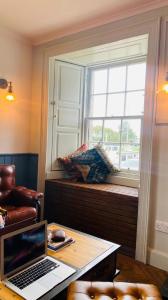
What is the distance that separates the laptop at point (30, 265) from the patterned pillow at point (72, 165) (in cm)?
167

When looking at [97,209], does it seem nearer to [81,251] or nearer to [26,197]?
[26,197]

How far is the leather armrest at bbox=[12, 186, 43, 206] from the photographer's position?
2.74 m

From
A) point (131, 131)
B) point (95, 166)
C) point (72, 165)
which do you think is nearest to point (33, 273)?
point (95, 166)

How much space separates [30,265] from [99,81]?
2.77 m

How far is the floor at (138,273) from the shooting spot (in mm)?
2150

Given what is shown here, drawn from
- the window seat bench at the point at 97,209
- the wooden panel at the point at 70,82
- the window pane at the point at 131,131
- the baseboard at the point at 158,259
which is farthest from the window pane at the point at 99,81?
the baseboard at the point at 158,259

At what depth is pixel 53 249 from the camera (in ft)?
5.86

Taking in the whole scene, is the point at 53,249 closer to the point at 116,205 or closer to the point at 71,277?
the point at 71,277

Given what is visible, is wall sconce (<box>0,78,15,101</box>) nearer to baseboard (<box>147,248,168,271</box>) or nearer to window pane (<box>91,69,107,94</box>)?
window pane (<box>91,69,107,94</box>)

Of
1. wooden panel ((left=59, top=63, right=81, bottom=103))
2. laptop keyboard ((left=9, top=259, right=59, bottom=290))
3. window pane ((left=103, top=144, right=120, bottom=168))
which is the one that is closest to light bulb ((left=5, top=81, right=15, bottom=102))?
wooden panel ((left=59, top=63, right=81, bottom=103))

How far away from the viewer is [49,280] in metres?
1.42

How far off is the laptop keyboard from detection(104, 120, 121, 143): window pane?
6.94ft

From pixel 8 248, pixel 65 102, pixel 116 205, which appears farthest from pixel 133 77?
pixel 8 248

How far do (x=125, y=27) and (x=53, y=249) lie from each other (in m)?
2.31
